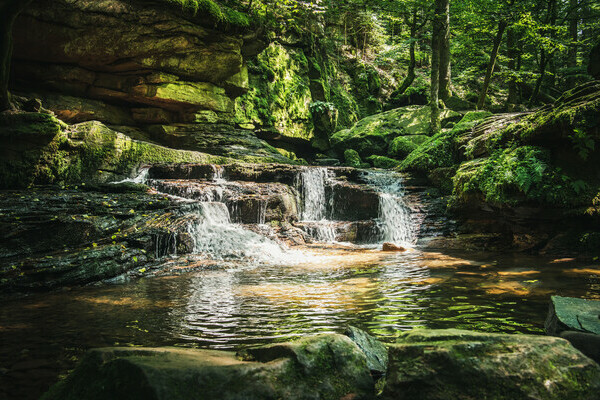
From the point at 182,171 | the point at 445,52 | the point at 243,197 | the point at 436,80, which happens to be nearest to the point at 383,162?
the point at 436,80

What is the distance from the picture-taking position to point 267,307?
4.17 meters

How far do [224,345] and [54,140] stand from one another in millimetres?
9632

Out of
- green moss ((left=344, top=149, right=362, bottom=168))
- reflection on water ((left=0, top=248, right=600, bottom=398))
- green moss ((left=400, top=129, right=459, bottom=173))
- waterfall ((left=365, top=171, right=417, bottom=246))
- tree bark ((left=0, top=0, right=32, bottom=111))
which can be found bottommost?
reflection on water ((left=0, top=248, right=600, bottom=398))

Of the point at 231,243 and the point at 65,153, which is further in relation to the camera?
the point at 65,153

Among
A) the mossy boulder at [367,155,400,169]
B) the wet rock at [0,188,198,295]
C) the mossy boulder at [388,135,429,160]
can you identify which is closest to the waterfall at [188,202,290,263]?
the wet rock at [0,188,198,295]

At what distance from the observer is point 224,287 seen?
5371mm

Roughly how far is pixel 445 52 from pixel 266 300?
17.1 metres

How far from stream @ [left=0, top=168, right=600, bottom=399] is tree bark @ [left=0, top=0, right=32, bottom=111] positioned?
18.4 feet

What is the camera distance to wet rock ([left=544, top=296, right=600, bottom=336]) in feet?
7.91

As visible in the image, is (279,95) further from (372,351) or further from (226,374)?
(226,374)

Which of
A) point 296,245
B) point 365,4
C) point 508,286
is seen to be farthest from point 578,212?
point 365,4

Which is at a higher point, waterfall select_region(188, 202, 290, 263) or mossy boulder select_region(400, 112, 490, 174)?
mossy boulder select_region(400, 112, 490, 174)

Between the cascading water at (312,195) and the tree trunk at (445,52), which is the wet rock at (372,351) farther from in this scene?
the tree trunk at (445,52)

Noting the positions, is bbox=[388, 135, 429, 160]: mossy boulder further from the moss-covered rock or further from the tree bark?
the tree bark
